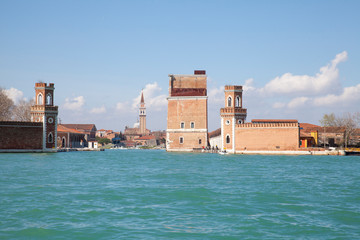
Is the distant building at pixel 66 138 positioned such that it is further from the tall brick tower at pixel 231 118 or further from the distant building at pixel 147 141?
the distant building at pixel 147 141

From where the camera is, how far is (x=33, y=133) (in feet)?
160

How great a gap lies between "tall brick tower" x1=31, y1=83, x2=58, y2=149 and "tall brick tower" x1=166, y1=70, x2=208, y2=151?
1556 cm

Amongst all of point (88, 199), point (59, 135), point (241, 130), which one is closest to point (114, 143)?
point (59, 135)

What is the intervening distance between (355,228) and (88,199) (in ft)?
29.0

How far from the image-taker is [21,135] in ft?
158

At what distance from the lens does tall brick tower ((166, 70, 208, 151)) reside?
57031mm

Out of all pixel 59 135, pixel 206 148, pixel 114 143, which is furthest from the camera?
pixel 114 143

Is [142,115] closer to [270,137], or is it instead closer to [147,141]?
[147,141]

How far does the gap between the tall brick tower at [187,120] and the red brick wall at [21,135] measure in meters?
17.5

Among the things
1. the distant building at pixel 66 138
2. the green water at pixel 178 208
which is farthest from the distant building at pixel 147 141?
the green water at pixel 178 208

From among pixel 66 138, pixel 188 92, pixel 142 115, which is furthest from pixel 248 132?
pixel 142 115

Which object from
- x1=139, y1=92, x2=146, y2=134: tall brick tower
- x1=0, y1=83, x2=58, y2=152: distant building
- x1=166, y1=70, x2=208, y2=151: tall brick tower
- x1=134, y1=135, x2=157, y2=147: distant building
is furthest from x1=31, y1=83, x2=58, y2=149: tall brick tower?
x1=139, y1=92, x2=146, y2=134: tall brick tower

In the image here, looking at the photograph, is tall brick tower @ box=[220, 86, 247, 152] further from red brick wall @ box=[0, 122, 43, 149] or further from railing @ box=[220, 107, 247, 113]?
red brick wall @ box=[0, 122, 43, 149]

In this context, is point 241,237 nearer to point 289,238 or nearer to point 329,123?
point 289,238
